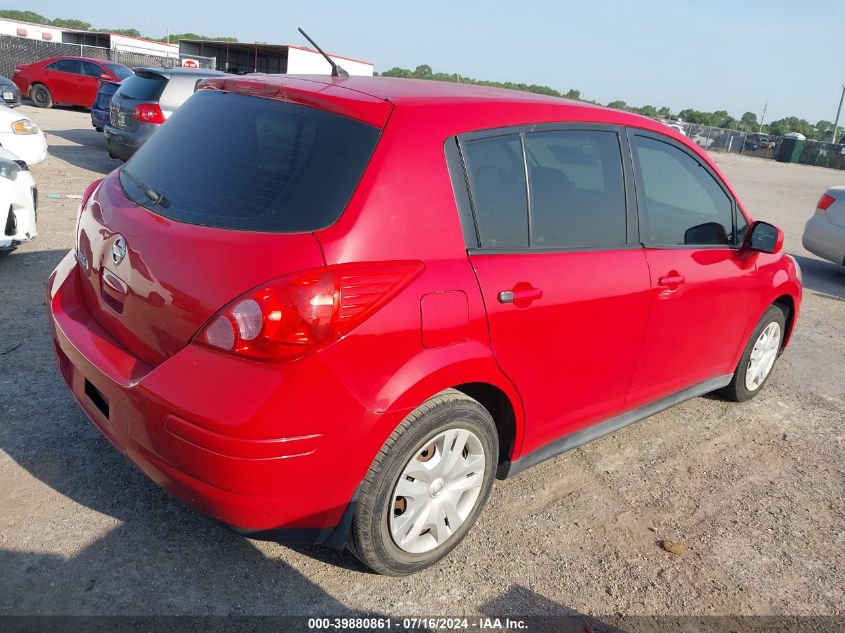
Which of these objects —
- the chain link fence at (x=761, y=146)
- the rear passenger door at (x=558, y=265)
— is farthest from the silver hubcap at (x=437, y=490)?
the chain link fence at (x=761, y=146)

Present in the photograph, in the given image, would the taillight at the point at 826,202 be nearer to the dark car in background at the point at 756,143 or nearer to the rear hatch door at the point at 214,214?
the rear hatch door at the point at 214,214

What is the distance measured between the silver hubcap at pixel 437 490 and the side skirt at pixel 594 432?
27 centimetres

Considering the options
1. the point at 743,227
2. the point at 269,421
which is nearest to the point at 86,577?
the point at 269,421

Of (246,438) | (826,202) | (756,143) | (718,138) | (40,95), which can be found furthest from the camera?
(756,143)

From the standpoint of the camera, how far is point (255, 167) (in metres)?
2.65

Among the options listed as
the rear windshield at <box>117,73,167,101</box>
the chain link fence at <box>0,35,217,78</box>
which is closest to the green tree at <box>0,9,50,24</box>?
the chain link fence at <box>0,35,217,78</box>

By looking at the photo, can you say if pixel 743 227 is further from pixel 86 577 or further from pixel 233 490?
pixel 86 577

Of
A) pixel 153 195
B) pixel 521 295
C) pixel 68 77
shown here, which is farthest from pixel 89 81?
pixel 521 295

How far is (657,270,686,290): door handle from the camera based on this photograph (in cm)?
350

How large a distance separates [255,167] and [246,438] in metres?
1.01

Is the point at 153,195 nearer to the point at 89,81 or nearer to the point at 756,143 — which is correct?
the point at 89,81

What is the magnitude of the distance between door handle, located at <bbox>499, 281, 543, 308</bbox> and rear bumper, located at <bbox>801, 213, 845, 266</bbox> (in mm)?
7638

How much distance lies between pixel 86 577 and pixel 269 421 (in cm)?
102

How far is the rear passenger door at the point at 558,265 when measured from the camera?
2.80 meters
